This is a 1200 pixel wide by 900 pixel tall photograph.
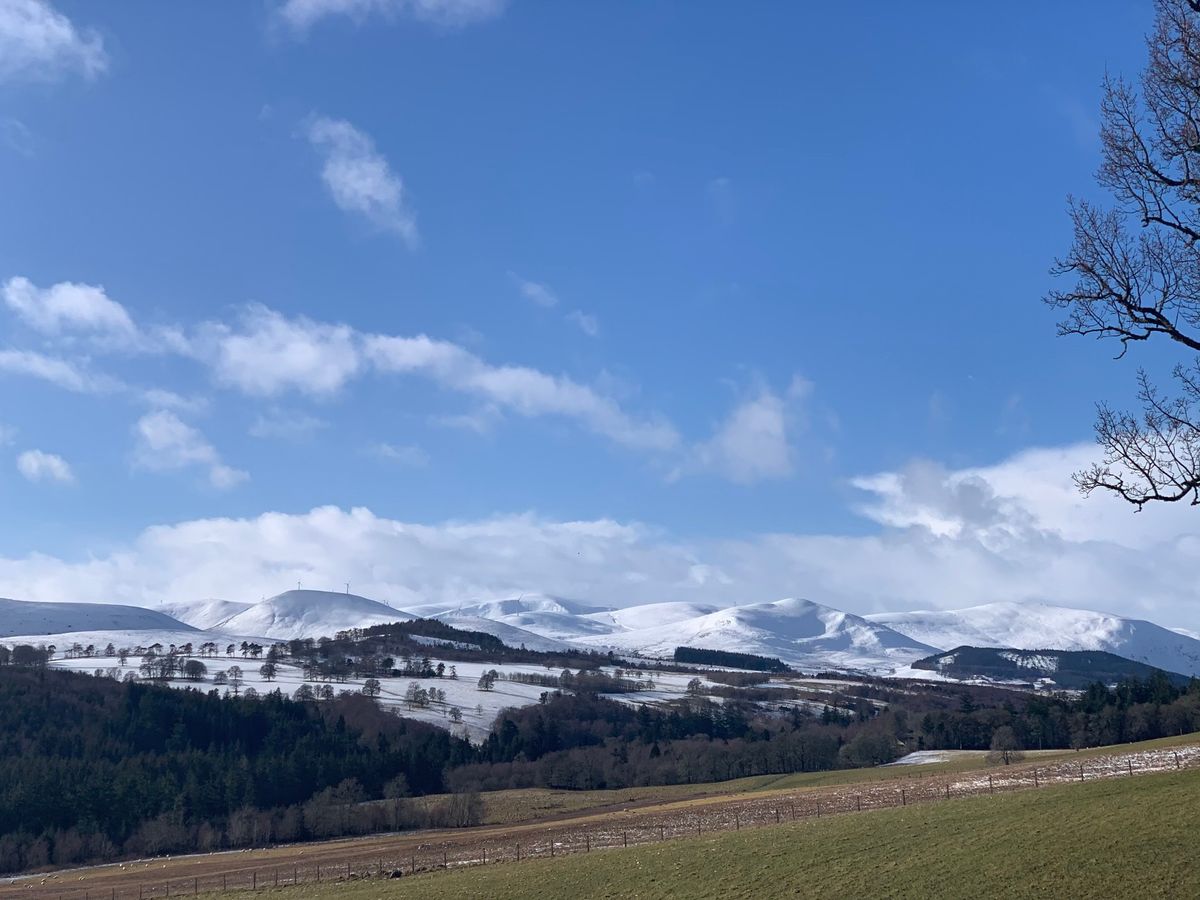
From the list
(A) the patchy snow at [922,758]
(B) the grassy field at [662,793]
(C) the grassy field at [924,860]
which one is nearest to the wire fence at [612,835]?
(C) the grassy field at [924,860]

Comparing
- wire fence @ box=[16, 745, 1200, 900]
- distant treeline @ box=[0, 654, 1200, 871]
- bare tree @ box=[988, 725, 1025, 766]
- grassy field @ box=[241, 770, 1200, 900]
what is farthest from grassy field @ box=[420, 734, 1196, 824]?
grassy field @ box=[241, 770, 1200, 900]

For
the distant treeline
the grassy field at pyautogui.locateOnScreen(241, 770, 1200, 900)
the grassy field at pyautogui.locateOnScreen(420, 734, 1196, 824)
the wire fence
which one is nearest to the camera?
the grassy field at pyautogui.locateOnScreen(241, 770, 1200, 900)

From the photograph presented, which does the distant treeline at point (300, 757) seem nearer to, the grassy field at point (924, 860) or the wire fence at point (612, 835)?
the wire fence at point (612, 835)

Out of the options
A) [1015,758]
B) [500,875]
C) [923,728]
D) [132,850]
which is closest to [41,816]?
[132,850]

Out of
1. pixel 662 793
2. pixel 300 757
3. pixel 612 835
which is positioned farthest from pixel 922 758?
pixel 612 835

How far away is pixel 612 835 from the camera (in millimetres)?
64125

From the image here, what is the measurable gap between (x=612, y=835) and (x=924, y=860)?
33.0 m

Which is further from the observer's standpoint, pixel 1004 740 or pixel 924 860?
pixel 1004 740

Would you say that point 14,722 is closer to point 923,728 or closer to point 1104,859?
point 923,728

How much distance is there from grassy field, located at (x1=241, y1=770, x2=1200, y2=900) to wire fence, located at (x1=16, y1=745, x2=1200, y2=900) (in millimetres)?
7401

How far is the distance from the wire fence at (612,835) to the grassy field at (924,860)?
740cm

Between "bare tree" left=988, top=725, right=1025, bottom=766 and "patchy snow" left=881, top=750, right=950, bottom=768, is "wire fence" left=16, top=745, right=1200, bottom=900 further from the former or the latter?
"bare tree" left=988, top=725, right=1025, bottom=766

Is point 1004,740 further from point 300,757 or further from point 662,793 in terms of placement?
point 300,757

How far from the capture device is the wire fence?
5919 centimetres
